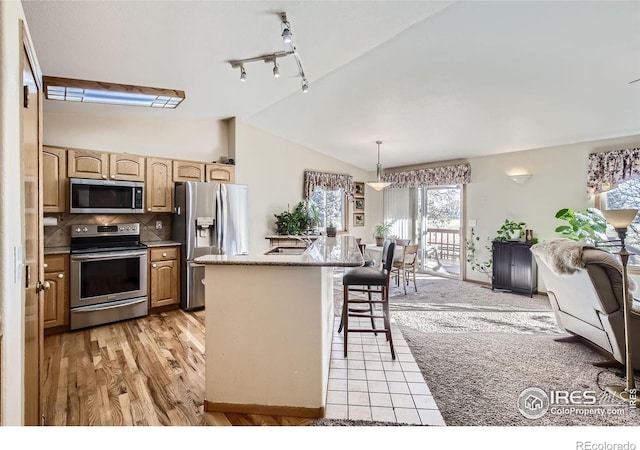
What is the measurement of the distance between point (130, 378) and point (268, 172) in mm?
3780

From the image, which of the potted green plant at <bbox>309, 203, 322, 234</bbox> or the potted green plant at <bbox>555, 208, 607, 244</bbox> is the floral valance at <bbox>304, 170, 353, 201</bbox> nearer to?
the potted green plant at <bbox>309, 203, 322, 234</bbox>

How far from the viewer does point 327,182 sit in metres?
6.25

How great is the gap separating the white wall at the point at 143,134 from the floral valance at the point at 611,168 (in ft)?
17.0

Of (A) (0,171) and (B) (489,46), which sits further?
(B) (489,46)

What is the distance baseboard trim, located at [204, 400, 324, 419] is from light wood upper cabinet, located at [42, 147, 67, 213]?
2836mm

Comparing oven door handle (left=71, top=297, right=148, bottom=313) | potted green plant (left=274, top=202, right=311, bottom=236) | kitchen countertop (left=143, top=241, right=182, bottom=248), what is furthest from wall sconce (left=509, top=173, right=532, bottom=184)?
oven door handle (left=71, top=297, right=148, bottom=313)

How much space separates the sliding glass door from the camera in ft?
20.4

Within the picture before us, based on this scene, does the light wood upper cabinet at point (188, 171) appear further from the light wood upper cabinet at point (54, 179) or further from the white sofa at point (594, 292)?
the white sofa at point (594, 292)

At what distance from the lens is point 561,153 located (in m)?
4.61

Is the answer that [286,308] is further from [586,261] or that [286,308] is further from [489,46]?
[489,46]

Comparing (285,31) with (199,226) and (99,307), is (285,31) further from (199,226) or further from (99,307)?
(99,307)

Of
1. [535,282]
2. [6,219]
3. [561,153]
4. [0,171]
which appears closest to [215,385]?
[6,219]
